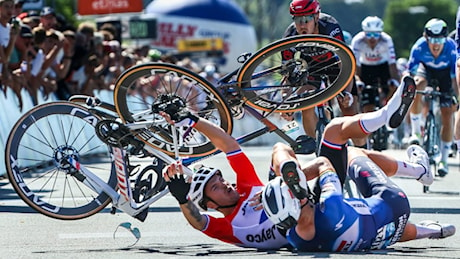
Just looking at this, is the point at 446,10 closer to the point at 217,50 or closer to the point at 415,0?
the point at 415,0

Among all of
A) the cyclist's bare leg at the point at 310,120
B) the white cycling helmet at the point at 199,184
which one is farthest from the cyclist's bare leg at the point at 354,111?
the white cycling helmet at the point at 199,184

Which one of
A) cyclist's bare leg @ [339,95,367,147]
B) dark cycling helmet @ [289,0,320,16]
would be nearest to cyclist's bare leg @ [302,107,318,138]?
cyclist's bare leg @ [339,95,367,147]

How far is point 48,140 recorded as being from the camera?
9648 millimetres

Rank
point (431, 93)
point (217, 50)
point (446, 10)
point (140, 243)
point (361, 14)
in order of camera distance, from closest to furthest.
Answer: point (140, 243), point (431, 93), point (217, 50), point (446, 10), point (361, 14)

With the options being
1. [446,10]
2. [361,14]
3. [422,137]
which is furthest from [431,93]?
[361,14]

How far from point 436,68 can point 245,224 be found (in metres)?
8.00

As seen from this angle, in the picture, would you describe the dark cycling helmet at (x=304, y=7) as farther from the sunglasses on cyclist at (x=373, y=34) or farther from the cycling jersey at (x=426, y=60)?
the sunglasses on cyclist at (x=373, y=34)

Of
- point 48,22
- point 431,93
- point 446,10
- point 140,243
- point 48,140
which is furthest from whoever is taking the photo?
point 446,10

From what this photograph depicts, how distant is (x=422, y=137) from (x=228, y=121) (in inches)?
256

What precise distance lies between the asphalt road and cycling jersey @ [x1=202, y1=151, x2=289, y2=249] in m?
0.08

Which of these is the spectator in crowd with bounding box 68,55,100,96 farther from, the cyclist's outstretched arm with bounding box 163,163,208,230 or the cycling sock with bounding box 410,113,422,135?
the cyclist's outstretched arm with bounding box 163,163,208,230

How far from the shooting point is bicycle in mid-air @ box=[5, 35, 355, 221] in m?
9.10

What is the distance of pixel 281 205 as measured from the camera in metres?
7.32

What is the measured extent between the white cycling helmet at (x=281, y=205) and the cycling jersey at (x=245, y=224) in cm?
59
